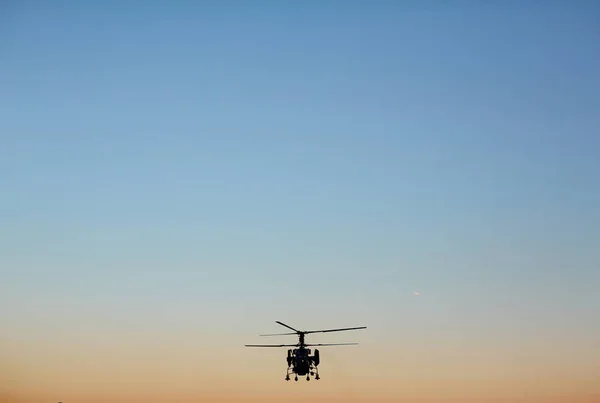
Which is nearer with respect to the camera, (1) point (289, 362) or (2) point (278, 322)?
(2) point (278, 322)

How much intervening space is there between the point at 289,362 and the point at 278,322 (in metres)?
18.8

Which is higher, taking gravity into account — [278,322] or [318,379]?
[278,322]

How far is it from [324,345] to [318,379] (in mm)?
11457

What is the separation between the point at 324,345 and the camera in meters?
170

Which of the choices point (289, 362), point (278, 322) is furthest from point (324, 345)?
point (278, 322)

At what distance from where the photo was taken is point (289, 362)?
165625 mm

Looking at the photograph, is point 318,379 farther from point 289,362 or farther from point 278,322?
point 278,322

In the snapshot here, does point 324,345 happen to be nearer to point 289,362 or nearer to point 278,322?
point 289,362

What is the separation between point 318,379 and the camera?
160 meters

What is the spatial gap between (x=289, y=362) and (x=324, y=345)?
410 inches

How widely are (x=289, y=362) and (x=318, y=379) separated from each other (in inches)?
362

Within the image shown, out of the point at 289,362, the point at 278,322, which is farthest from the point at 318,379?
the point at 278,322

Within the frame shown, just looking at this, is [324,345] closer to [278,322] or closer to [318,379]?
[318,379]

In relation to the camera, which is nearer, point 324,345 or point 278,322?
point 278,322
